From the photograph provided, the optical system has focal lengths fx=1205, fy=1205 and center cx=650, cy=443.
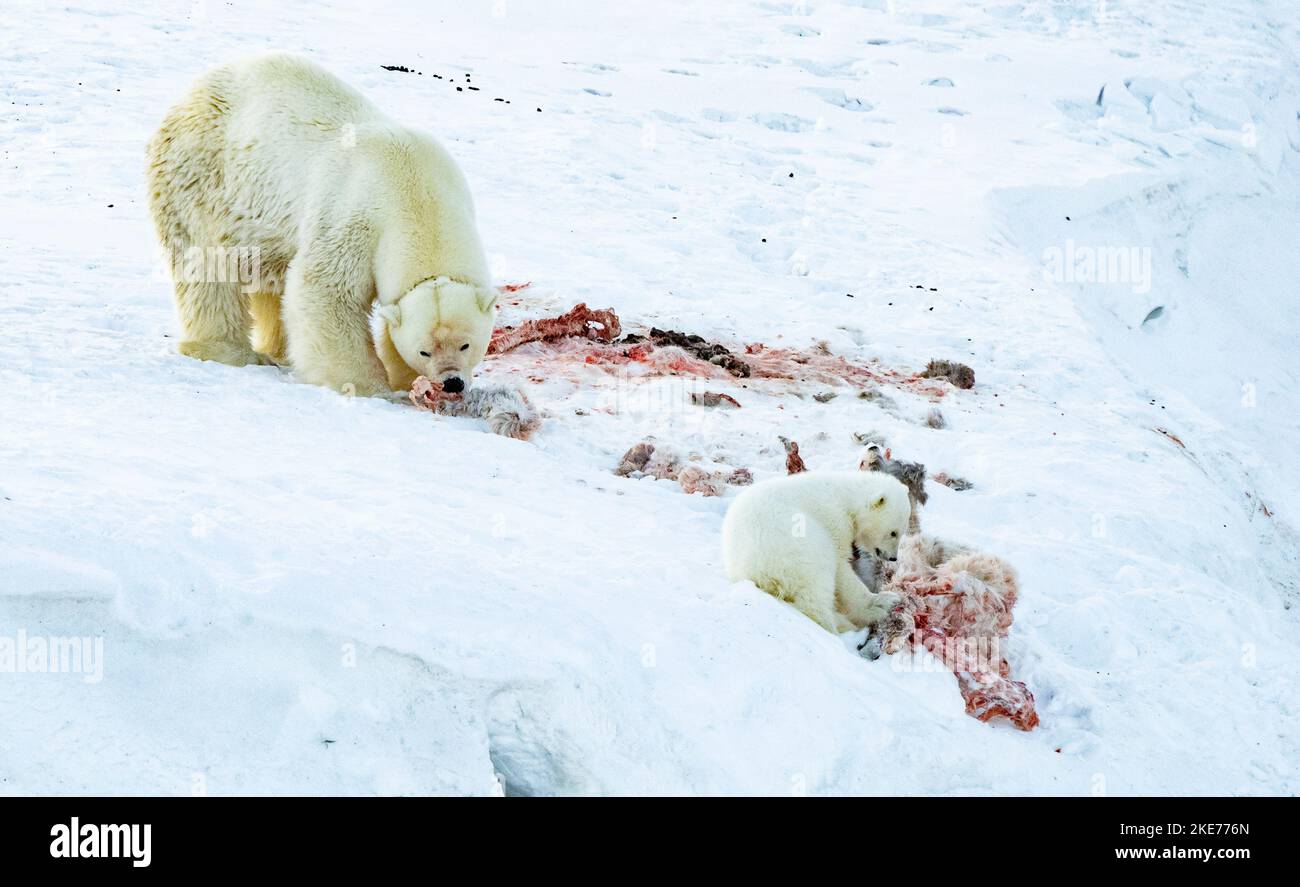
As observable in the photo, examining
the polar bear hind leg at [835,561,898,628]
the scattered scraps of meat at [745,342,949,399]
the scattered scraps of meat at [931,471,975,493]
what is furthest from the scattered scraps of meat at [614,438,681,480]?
the scattered scraps of meat at [745,342,949,399]

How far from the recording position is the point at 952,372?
32.9 feet

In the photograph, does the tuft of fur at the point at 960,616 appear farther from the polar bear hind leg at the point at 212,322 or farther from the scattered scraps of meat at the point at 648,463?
the polar bear hind leg at the point at 212,322

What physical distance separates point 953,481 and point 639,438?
2027 millimetres

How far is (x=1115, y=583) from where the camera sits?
21.2 feet

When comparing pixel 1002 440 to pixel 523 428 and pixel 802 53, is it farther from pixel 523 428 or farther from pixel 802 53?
pixel 802 53

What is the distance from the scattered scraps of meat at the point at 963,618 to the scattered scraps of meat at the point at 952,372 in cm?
406

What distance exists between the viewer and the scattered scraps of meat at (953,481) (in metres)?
7.62

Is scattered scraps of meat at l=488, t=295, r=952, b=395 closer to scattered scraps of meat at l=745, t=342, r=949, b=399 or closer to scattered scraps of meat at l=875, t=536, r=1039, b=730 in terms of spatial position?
scattered scraps of meat at l=745, t=342, r=949, b=399

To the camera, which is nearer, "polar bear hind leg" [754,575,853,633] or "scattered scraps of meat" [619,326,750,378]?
"polar bear hind leg" [754,575,853,633]

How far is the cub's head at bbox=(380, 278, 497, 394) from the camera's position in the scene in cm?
662

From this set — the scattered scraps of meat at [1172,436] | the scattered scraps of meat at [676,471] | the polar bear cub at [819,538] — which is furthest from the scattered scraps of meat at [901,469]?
the scattered scraps of meat at [1172,436]

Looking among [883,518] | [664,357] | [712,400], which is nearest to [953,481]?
[712,400]

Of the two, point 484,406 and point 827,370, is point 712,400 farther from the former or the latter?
point 484,406

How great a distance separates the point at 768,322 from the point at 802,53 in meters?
12.0
